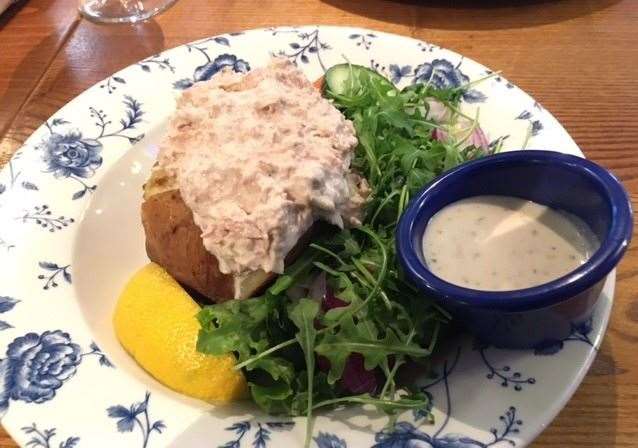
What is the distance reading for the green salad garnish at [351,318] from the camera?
1.30 metres

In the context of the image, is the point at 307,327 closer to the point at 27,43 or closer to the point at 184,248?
the point at 184,248

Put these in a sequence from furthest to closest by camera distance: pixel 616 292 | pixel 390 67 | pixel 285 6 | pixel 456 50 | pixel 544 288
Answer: pixel 285 6 → pixel 456 50 → pixel 390 67 → pixel 616 292 → pixel 544 288

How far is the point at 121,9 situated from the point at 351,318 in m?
1.95

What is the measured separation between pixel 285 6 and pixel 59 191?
123cm

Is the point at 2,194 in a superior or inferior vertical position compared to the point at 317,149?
inferior

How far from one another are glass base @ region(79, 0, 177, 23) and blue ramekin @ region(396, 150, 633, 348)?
5.63 feet

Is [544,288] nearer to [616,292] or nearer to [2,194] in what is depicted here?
[616,292]

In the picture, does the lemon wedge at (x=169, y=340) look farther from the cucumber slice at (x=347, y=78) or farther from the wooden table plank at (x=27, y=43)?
the wooden table plank at (x=27, y=43)

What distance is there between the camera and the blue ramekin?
113 centimetres

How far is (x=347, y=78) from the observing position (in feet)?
6.26

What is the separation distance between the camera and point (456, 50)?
7.59ft

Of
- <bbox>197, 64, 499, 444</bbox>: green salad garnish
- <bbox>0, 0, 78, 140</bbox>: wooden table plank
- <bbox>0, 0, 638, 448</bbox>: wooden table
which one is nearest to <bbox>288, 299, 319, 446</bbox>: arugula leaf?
<bbox>197, 64, 499, 444</bbox>: green salad garnish

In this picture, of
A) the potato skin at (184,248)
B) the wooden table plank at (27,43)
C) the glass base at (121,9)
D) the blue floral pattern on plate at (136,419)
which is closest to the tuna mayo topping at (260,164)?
the potato skin at (184,248)

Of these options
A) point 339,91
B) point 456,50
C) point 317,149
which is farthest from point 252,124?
Answer: point 456,50
